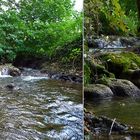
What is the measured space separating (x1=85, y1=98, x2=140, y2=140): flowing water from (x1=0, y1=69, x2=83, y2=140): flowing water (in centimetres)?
34

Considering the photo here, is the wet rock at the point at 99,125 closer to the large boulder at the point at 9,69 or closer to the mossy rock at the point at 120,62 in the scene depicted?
the large boulder at the point at 9,69

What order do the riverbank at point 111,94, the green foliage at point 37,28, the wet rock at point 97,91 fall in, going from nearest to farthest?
the green foliage at point 37,28
the riverbank at point 111,94
the wet rock at point 97,91

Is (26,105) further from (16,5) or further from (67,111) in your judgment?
(16,5)

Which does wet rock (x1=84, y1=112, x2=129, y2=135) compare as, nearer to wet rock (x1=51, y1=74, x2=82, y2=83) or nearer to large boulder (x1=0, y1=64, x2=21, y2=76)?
wet rock (x1=51, y1=74, x2=82, y2=83)

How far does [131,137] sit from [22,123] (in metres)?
0.72

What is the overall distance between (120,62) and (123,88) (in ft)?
1.74

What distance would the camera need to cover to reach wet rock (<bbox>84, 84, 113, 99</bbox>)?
10.0ft

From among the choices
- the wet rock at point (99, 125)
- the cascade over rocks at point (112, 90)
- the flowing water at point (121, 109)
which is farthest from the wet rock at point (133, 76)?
the wet rock at point (99, 125)

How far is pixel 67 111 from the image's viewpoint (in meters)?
2.25

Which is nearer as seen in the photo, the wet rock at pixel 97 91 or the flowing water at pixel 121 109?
the flowing water at pixel 121 109

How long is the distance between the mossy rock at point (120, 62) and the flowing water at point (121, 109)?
1.74 ft

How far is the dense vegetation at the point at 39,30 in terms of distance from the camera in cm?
226

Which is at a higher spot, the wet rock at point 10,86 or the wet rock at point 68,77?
the wet rock at point 68,77

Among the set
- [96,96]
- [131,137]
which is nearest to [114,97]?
[96,96]
